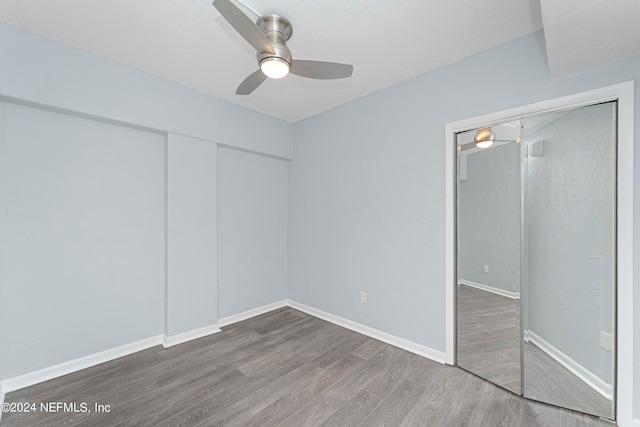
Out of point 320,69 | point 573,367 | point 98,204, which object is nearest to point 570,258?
point 573,367

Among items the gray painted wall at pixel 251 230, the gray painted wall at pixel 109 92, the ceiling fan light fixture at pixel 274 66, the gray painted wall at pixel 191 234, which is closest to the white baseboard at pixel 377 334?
the gray painted wall at pixel 251 230

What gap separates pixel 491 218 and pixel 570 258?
541 millimetres

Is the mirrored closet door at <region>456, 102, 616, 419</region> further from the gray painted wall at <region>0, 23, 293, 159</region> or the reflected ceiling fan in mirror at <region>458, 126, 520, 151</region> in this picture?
the gray painted wall at <region>0, 23, 293, 159</region>

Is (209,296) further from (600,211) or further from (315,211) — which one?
(600,211)

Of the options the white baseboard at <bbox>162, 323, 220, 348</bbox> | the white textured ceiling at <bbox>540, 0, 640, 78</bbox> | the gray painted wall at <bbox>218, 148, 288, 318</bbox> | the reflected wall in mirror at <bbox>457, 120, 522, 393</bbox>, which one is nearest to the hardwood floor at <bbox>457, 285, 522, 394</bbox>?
the reflected wall in mirror at <bbox>457, 120, 522, 393</bbox>

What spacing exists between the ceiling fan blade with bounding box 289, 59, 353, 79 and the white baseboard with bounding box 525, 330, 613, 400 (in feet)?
7.56

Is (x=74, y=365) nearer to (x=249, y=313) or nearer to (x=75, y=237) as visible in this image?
(x=75, y=237)

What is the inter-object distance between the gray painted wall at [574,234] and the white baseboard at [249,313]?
284 cm

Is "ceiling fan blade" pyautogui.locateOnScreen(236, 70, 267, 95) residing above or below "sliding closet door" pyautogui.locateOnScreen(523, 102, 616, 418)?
above

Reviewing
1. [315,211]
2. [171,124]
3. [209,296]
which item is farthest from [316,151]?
[209,296]

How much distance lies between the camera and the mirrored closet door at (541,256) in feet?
5.70

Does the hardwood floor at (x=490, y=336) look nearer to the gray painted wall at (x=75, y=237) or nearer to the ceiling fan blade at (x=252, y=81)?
the ceiling fan blade at (x=252, y=81)

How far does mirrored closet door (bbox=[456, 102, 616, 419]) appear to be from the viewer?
174 cm

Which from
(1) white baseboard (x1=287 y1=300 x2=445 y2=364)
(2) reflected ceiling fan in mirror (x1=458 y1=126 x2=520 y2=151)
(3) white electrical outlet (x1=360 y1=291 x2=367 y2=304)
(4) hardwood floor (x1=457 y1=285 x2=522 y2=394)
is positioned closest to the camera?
(4) hardwood floor (x1=457 y1=285 x2=522 y2=394)
